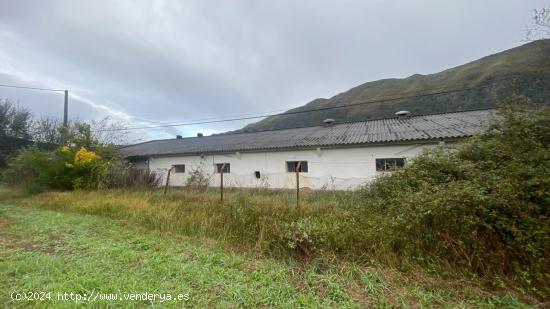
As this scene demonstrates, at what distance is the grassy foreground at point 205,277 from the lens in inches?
92.4

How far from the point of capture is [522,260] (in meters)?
2.63

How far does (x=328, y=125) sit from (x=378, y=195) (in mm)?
10473

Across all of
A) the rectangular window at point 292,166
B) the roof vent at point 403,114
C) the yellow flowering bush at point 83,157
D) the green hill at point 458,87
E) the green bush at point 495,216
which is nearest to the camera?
the green bush at point 495,216

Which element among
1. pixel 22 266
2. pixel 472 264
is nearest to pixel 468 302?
pixel 472 264

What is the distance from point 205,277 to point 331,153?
931cm

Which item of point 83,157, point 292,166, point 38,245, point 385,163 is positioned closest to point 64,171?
point 83,157

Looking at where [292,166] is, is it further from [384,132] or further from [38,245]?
[38,245]

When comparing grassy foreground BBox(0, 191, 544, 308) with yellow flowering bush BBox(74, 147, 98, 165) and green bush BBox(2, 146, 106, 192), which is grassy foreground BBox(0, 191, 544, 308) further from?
yellow flowering bush BBox(74, 147, 98, 165)

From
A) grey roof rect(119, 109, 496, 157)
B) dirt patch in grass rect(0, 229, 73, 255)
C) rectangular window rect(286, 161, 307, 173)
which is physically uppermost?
grey roof rect(119, 109, 496, 157)

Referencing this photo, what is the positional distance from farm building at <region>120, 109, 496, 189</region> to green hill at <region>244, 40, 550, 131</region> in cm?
180

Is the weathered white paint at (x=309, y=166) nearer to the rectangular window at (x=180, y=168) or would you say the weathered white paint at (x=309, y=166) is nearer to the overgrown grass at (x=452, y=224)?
the rectangular window at (x=180, y=168)

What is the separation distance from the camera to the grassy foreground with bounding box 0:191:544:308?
235 centimetres

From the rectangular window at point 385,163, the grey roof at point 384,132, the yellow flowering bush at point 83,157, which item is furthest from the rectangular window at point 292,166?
the yellow flowering bush at point 83,157

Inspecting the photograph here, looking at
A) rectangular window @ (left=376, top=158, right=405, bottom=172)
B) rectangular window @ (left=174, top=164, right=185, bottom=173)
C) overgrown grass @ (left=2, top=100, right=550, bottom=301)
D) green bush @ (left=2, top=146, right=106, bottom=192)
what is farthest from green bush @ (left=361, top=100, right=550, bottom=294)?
rectangular window @ (left=174, top=164, right=185, bottom=173)
